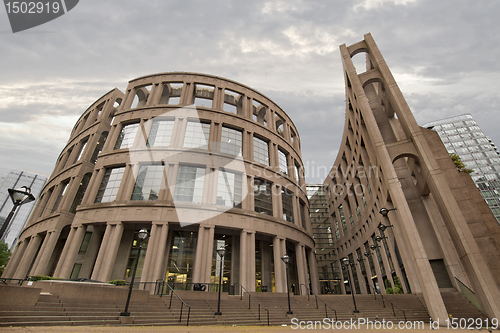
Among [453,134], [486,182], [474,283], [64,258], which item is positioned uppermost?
[453,134]

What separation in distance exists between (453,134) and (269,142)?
95977 mm

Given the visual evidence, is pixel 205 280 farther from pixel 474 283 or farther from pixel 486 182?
pixel 486 182

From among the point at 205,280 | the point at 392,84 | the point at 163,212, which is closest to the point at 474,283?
the point at 392,84

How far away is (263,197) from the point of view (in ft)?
94.5

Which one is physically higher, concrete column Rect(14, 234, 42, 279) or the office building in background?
the office building in background

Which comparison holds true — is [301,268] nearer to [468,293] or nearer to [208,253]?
[208,253]

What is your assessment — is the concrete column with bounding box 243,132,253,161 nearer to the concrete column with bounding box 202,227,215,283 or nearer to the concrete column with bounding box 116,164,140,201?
the concrete column with bounding box 202,227,215,283

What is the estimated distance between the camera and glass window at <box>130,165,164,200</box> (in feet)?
81.0

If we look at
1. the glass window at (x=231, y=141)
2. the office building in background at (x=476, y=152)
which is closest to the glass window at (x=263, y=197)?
the glass window at (x=231, y=141)

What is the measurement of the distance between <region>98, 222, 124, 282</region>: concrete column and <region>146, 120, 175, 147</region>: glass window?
968 cm

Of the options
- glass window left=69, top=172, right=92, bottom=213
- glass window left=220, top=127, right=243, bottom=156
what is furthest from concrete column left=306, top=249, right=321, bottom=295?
glass window left=69, top=172, right=92, bottom=213

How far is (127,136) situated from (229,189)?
14.0m

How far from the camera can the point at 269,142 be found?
3372cm

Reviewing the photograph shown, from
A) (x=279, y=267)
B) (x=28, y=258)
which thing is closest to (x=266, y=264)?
(x=279, y=267)
